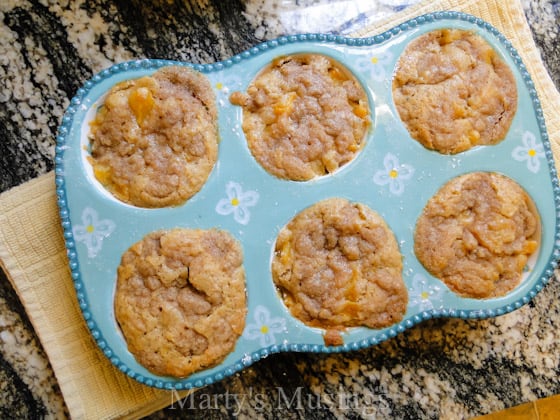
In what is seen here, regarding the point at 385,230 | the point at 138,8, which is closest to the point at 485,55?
the point at 385,230

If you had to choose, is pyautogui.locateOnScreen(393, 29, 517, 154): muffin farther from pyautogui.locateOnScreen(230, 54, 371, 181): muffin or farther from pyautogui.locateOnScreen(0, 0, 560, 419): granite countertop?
pyautogui.locateOnScreen(0, 0, 560, 419): granite countertop

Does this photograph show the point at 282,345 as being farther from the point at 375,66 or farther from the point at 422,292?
the point at 375,66

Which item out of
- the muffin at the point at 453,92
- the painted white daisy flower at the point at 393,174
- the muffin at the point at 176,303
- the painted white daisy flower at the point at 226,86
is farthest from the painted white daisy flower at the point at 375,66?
the muffin at the point at 176,303

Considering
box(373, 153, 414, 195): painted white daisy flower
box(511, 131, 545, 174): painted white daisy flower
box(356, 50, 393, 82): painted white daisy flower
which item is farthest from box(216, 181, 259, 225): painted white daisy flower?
box(511, 131, 545, 174): painted white daisy flower

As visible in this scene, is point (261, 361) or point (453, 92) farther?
point (261, 361)

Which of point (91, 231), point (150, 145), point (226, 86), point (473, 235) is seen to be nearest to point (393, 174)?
point (473, 235)

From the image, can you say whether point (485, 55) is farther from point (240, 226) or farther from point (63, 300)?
point (63, 300)
